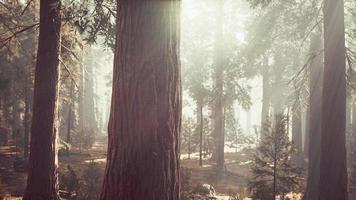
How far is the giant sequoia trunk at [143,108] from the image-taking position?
3146 millimetres

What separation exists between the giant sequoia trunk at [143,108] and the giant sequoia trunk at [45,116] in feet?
19.8

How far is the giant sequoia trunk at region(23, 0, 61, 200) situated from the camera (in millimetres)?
8734

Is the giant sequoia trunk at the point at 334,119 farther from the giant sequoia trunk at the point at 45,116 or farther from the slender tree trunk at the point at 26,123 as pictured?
the slender tree trunk at the point at 26,123

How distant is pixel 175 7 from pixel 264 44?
14860 mm

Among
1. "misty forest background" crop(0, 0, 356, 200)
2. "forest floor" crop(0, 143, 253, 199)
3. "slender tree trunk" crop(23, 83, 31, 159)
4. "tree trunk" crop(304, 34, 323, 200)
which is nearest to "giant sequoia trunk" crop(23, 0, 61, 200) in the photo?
"misty forest background" crop(0, 0, 356, 200)

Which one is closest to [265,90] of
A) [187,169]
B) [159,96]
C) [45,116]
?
[187,169]

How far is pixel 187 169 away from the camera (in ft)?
54.4

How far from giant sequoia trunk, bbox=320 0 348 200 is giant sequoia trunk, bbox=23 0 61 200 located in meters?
6.43

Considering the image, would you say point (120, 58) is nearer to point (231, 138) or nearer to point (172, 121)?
point (172, 121)

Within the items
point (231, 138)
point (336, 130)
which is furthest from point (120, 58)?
point (231, 138)

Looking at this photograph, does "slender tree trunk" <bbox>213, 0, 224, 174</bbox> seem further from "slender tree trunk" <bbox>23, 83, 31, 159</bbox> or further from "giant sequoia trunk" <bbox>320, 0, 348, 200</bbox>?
"giant sequoia trunk" <bbox>320, 0, 348, 200</bbox>

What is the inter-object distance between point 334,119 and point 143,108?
22.4 ft

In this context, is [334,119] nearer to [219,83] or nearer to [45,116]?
[45,116]

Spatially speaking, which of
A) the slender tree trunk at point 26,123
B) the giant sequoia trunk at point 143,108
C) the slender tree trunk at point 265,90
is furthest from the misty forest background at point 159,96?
the slender tree trunk at point 265,90
